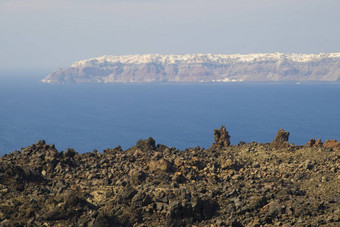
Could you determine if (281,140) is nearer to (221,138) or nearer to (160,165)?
(221,138)

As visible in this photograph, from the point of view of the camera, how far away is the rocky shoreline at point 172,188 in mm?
15695

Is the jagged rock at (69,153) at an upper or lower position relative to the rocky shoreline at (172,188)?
upper

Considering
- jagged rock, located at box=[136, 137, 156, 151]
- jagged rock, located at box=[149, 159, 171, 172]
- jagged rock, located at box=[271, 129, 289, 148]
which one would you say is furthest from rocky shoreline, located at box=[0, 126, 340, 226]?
jagged rock, located at box=[271, 129, 289, 148]

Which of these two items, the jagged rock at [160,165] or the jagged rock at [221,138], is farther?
the jagged rock at [221,138]

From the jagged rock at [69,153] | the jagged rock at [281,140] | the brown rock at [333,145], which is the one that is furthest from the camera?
the jagged rock at [281,140]

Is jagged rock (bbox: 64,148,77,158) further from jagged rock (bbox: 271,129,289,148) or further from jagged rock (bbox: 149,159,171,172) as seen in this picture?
jagged rock (bbox: 271,129,289,148)

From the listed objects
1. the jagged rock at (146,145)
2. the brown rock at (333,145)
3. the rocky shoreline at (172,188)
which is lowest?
the rocky shoreline at (172,188)

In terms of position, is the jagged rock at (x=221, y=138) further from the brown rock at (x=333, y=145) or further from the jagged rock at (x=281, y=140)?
the brown rock at (x=333, y=145)

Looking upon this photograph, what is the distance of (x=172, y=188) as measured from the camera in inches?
691

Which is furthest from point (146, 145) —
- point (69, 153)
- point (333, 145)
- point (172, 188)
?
point (333, 145)

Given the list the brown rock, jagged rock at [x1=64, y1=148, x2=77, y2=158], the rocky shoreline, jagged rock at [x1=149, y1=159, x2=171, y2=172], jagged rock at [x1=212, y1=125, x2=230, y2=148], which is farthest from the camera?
jagged rock at [x1=212, y1=125, x2=230, y2=148]

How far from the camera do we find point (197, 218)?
52.5 feet

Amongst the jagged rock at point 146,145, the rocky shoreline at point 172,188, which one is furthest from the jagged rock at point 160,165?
the jagged rock at point 146,145

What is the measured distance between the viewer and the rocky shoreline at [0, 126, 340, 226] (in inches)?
618
